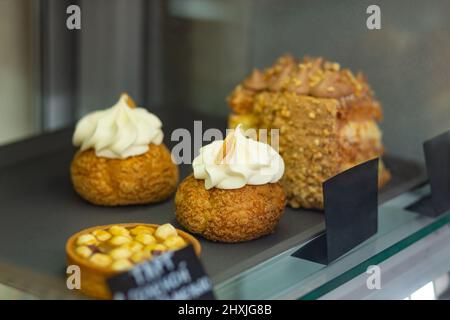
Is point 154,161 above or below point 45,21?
below

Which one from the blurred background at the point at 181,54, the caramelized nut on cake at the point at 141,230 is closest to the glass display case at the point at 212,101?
the blurred background at the point at 181,54

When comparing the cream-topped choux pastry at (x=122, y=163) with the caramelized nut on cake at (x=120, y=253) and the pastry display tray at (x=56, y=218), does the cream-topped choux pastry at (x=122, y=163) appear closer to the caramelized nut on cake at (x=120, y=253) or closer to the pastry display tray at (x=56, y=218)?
the pastry display tray at (x=56, y=218)

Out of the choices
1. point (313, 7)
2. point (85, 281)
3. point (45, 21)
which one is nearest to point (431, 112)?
point (313, 7)

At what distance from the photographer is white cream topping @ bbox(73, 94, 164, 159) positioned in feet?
5.70

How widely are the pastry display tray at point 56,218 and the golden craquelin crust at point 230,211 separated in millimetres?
23

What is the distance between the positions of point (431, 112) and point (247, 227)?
587mm

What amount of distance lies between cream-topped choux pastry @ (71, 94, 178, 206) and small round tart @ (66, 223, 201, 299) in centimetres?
26

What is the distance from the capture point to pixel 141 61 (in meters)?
2.58

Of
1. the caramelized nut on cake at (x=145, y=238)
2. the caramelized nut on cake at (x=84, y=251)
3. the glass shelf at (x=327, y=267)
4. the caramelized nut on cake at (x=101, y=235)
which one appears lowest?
the glass shelf at (x=327, y=267)

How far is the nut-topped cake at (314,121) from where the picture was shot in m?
1.74

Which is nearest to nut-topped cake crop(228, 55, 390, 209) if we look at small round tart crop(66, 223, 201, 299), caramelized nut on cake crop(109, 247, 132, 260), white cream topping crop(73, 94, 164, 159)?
white cream topping crop(73, 94, 164, 159)

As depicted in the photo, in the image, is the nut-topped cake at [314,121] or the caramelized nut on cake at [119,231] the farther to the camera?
the nut-topped cake at [314,121]
